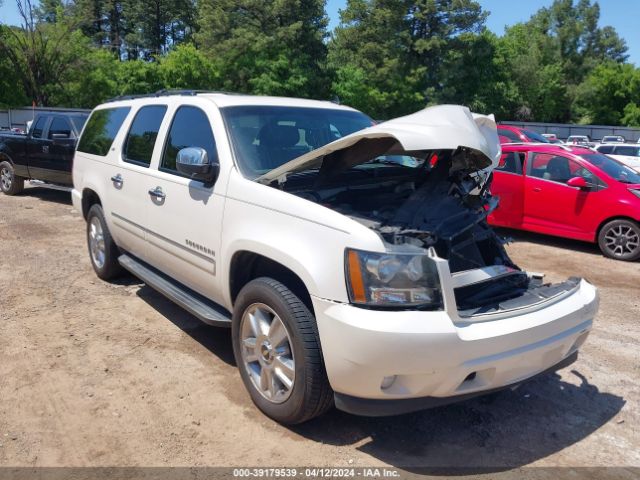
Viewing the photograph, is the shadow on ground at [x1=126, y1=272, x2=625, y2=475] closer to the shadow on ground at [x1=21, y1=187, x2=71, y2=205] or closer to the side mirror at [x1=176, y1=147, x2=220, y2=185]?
the side mirror at [x1=176, y1=147, x2=220, y2=185]

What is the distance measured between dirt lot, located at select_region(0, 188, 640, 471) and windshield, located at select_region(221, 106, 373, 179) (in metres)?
1.57

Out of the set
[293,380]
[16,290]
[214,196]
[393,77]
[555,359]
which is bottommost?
[16,290]

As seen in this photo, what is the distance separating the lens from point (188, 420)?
3.48m

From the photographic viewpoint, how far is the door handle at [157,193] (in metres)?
4.39

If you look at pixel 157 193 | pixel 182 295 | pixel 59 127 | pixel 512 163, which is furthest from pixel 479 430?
pixel 59 127

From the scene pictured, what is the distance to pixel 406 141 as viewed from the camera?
3.04m

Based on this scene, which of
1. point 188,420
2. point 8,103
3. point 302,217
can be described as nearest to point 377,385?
point 302,217

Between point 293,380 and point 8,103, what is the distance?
40.8 metres

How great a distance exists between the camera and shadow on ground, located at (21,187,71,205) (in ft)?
39.3

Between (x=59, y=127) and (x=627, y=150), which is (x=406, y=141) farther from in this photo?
(x=627, y=150)

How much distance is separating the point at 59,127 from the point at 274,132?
876 centimetres

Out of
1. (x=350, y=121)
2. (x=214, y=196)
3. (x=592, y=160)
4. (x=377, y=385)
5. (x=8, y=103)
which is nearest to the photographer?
(x=377, y=385)

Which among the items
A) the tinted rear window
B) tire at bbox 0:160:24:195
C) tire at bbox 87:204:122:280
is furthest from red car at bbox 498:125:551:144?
tire at bbox 87:204:122:280

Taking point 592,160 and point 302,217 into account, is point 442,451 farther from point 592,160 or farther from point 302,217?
point 592,160
